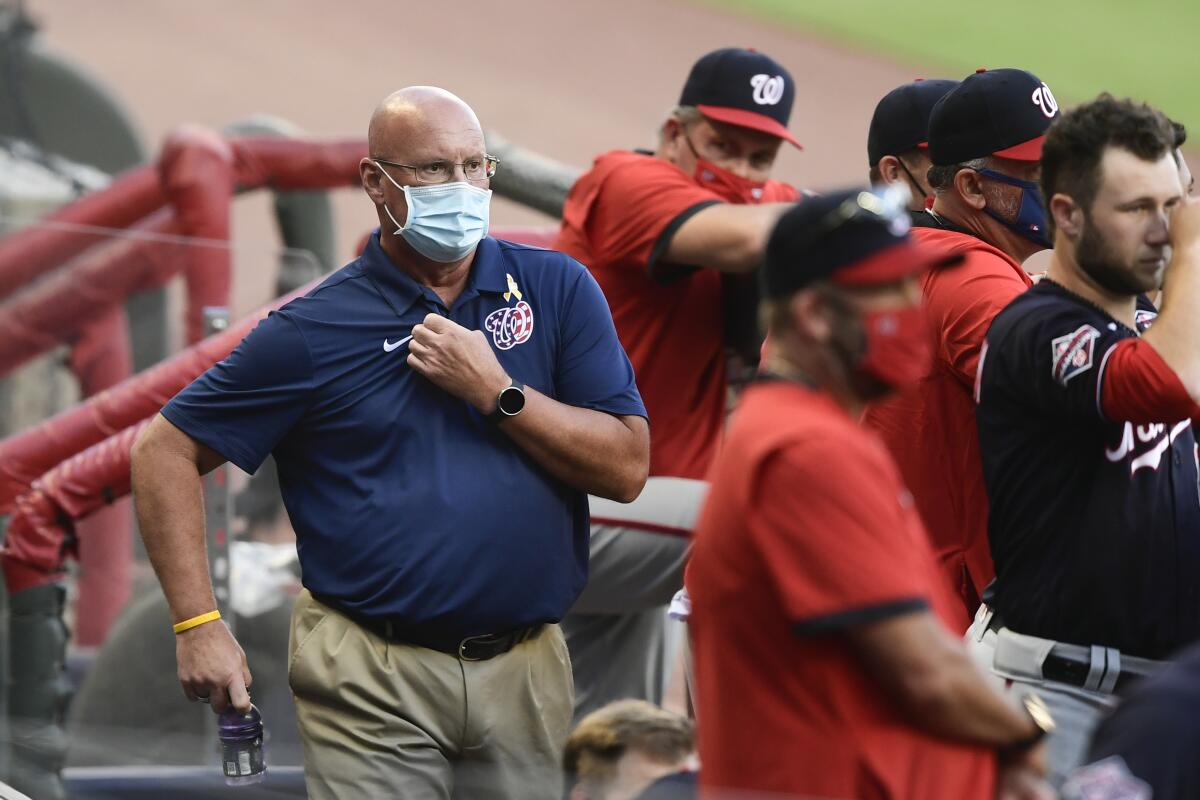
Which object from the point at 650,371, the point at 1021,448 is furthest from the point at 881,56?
the point at 1021,448

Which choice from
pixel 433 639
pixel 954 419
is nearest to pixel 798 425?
pixel 433 639

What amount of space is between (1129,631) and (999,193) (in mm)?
1044

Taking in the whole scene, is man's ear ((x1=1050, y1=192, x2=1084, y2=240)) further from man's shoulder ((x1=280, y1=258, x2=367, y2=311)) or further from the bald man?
man's shoulder ((x1=280, y1=258, x2=367, y2=311))

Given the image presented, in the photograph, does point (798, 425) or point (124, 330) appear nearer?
point (798, 425)

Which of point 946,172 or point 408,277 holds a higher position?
point 946,172

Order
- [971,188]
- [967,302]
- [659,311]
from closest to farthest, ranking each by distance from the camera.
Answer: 1. [967,302]
2. [971,188]
3. [659,311]

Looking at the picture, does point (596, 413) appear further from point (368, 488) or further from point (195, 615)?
point (195, 615)

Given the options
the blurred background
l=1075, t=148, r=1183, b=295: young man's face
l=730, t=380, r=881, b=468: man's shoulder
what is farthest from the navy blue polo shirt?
l=730, t=380, r=881, b=468: man's shoulder

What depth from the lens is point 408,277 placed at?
354 centimetres

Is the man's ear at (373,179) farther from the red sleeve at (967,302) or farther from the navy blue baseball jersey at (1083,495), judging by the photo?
the navy blue baseball jersey at (1083,495)

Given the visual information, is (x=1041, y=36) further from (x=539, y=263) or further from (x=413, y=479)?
(x=413, y=479)

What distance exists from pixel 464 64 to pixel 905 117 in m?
15.1

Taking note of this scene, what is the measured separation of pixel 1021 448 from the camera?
3.22m

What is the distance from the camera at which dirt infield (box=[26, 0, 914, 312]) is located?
16906 millimetres
